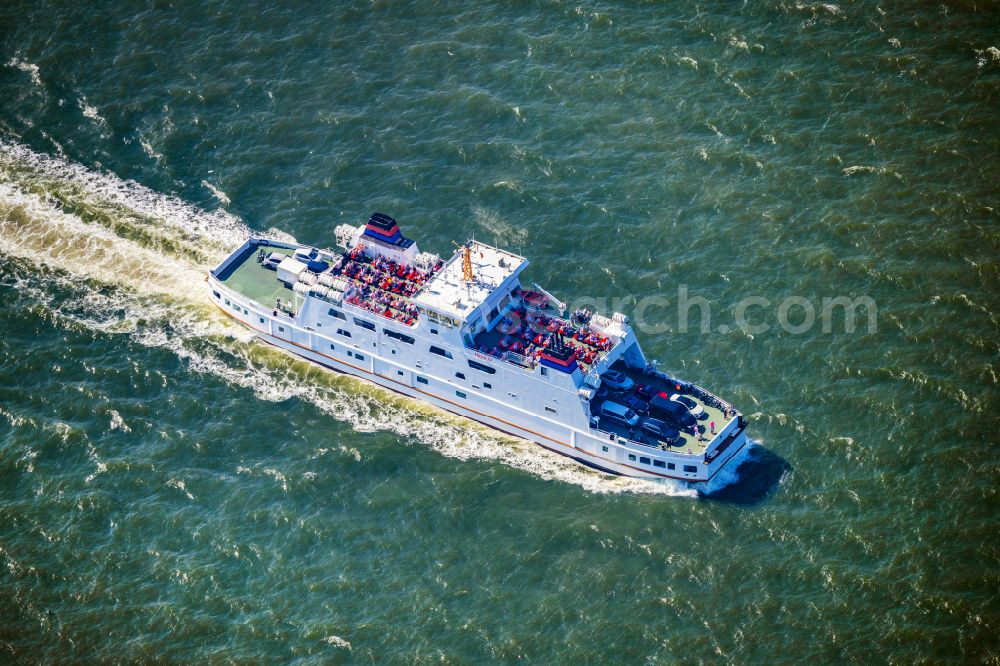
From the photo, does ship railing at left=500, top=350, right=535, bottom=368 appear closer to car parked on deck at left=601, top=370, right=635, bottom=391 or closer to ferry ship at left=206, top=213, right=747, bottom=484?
ferry ship at left=206, top=213, right=747, bottom=484

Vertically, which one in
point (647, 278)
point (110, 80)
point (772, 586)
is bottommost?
point (772, 586)

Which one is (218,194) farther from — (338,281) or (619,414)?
(619,414)

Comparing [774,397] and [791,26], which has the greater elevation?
[791,26]

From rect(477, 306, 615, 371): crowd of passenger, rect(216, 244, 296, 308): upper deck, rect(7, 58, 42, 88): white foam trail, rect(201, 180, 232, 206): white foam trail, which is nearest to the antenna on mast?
rect(477, 306, 615, 371): crowd of passenger

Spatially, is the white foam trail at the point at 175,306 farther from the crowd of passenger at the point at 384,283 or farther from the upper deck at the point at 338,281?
the crowd of passenger at the point at 384,283

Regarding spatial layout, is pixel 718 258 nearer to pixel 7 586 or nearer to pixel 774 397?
pixel 774 397


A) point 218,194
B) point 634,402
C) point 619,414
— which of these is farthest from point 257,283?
point 634,402

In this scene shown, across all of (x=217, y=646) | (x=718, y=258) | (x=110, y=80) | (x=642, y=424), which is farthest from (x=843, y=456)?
(x=110, y=80)

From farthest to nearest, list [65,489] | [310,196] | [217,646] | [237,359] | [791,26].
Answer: [791,26] < [310,196] < [237,359] < [65,489] < [217,646]
